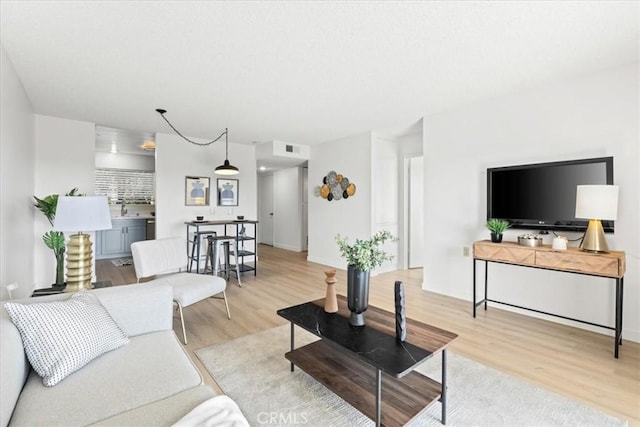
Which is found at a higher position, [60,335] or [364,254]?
[364,254]

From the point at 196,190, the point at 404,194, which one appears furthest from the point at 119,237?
the point at 404,194

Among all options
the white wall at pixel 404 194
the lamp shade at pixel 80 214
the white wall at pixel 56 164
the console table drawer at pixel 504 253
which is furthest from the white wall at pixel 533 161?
the white wall at pixel 56 164

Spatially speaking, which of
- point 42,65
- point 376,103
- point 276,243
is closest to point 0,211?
point 42,65

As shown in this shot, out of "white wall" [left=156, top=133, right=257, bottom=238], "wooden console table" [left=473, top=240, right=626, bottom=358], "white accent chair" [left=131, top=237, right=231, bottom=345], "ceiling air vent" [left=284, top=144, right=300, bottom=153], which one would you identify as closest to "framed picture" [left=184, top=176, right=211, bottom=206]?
"white wall" [left=156, top=133, right=257, bottom=238]

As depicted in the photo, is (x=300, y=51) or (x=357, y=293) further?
(x=300, y=51)

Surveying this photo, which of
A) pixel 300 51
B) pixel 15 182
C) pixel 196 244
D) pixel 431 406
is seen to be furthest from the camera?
pixel 196 244

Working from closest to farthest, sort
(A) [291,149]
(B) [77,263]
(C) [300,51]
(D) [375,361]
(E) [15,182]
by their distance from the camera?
(D) [375,361] → (B) [77,263] → (C) [300,51] → (E) [15,182] → (A) [291,149]

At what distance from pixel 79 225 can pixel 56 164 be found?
9.74 ft

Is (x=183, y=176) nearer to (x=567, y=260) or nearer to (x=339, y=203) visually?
(x=339, y=203)

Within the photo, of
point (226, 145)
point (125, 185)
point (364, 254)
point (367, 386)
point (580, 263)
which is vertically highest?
point (226, 145)

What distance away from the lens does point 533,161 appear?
3201 millimetres

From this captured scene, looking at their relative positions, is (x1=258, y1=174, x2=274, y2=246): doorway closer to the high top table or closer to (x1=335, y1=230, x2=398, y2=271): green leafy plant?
the high top table

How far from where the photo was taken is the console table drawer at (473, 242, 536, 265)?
2848 mm

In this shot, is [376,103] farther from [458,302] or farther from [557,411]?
[557,411]
